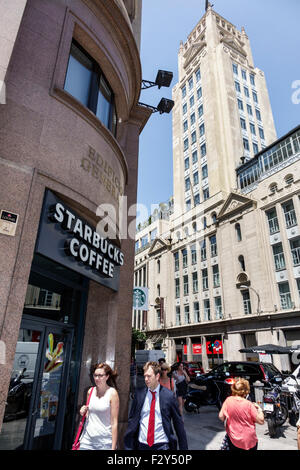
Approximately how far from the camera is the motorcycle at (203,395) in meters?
12.4

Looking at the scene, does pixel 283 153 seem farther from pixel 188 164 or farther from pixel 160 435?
pixel 160 435

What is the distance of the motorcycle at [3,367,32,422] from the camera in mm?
5180

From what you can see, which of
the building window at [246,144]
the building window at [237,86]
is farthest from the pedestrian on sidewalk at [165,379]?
the building window at [237,86]

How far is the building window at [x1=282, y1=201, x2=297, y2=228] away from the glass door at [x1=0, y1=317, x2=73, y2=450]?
95.7 feet

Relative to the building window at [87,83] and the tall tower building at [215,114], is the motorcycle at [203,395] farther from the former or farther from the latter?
the tall tower building at [215,114]

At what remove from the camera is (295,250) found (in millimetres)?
29422

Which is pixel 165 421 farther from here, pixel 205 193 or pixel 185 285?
pixel 205 193

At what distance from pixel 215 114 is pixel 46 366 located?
48.6m

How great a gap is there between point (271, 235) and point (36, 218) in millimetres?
30955

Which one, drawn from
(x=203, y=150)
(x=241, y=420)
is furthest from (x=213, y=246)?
(x=241, y=420)

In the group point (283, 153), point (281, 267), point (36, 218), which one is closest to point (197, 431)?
point (36, 218)

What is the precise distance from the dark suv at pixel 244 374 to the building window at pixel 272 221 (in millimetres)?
21595

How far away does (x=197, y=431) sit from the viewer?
9.00m

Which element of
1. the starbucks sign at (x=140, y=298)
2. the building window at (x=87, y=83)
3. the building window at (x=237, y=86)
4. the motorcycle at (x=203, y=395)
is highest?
the building window at (x=237, y=86)
